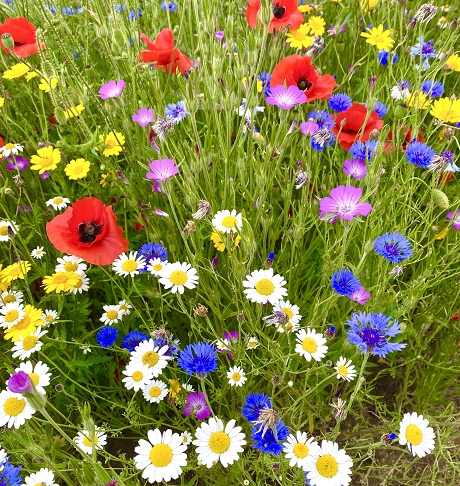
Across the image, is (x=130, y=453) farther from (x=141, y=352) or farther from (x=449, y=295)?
(x=449, y=295)

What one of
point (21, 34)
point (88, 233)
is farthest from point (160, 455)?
point (21, 34)

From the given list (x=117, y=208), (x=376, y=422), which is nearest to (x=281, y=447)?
(x=376, y=422)

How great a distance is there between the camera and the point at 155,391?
1.24m

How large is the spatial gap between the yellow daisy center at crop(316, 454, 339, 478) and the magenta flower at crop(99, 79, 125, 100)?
133cm

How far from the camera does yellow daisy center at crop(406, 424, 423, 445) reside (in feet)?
3.32

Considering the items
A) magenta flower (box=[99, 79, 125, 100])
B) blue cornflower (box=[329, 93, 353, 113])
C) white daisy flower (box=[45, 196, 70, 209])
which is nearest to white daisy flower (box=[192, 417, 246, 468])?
white daisy flower (box=[45, 196, 70, 209])

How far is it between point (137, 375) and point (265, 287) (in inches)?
18.6

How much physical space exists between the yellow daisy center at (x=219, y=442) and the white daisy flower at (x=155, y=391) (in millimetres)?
300

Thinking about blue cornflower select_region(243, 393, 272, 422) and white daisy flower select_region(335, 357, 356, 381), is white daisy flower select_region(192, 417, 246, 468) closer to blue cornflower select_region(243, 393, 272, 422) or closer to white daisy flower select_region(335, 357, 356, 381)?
blue cornflower select_region(243, 393, 272, 422)

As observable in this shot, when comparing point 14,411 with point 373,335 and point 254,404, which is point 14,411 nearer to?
point 254,404

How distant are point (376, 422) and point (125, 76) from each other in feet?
6.11

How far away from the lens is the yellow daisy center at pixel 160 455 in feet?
3.03

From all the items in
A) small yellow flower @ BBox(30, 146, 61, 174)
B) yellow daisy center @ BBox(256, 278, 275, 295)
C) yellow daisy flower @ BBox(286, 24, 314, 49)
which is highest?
yellow daisy flower @ BBox(286, 24, 314, 49)

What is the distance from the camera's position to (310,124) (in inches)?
49.6
